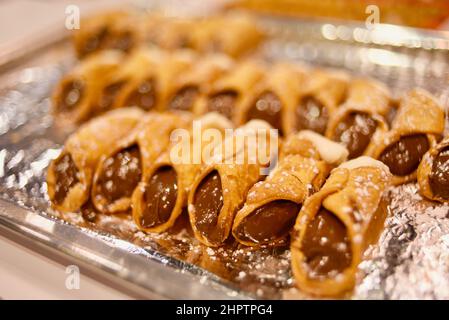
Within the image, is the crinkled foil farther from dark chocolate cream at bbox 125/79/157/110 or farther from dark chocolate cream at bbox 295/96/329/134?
dark chocolate cream at bbox 295/96/329/134

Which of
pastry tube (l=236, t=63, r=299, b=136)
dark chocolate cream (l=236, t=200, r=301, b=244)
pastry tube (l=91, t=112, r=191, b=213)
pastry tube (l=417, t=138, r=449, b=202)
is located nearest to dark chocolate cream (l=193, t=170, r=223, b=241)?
dark chocolate cream (l=236, t=200, r=301, b=244)

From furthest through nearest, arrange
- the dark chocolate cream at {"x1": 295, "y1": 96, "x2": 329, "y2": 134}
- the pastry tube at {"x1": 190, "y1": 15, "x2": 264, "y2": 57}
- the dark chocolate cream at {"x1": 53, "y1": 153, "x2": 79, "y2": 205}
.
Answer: the pastry tube at {"x1": 190, "y1": 15, "x2": 264, "y2": 57}
the dark chocolate cream at {"x1": 295, "y1": 96, "x2": 329, "y2": 134}
the dark chocolate cream at {"x1": 53, "y1": 153, "x2": 79, "y2": 205}

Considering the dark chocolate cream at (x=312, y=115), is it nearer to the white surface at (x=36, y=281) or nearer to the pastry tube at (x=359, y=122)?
the pastry tube at (x=359, y=122)

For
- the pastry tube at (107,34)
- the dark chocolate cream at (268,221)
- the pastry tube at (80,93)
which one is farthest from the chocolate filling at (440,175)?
the pastry tube at (107,34)

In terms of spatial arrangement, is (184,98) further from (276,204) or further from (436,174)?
(436,174)

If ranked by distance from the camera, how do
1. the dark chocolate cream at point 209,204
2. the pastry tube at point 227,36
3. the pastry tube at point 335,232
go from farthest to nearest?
the pastry tube at point 227,36 → the dark chocolate cream at point 209,204 → the pastry tube at point 335,232

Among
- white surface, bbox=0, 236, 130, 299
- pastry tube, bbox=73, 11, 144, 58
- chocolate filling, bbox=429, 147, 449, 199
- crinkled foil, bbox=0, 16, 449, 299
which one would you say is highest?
pastry tube, bbox=73, 11, 144, 58

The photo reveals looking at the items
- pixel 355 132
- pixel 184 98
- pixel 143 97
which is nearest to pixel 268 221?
pixel 355 132
